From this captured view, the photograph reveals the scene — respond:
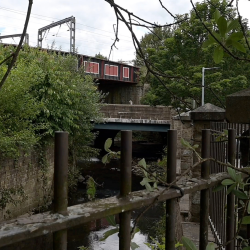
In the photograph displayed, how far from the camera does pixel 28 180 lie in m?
11.6

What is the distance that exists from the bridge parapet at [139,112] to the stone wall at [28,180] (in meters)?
7.06

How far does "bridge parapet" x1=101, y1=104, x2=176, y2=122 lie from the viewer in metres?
18.8

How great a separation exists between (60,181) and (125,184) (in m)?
0.21

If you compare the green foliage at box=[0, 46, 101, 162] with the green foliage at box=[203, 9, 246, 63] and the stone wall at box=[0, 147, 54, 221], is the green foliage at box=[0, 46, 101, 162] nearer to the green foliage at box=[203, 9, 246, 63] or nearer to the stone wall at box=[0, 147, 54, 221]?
the stone wall at box=[0, 147, 54, 221]

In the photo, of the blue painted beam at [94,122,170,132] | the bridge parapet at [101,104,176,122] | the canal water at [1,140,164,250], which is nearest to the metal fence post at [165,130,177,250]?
the canal water at [1,140,164,250]

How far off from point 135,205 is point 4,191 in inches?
381

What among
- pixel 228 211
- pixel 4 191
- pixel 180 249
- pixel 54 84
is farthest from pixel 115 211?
pixel 54 84

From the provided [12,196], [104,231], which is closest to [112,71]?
[12,196]

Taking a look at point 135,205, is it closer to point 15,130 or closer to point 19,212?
point 15,130

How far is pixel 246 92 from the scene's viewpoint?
1363mm

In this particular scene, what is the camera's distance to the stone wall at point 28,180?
10055 mm

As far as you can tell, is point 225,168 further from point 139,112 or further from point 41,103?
point 139,112

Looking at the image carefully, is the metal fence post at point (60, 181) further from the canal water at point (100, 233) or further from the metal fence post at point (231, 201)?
the canal water at point (100, 233)

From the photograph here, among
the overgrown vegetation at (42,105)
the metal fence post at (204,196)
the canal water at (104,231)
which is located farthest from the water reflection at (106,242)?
the metal fence post at (204,196)
